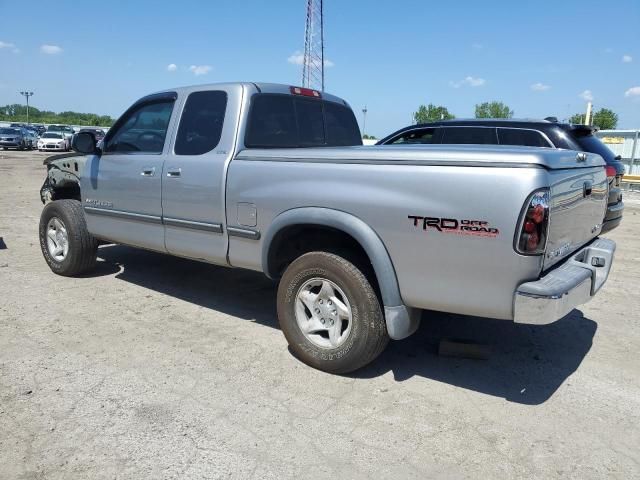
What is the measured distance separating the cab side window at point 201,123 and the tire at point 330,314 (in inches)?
52.7

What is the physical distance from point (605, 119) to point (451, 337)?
208 ft

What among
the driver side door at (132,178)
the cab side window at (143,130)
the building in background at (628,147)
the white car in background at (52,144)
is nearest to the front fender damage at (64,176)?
the driver side door at (132,178)

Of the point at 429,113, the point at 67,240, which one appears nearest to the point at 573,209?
the point at 67,240

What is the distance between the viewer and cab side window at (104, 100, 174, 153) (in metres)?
4.73

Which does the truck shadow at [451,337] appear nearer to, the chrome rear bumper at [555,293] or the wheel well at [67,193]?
the chrome rear bumper at [555,293]

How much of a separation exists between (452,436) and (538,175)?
4.83ft

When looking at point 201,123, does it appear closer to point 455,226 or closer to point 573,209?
point 455,226

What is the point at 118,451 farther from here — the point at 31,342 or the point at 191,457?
the point at 31,342

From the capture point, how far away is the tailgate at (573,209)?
9.60ft

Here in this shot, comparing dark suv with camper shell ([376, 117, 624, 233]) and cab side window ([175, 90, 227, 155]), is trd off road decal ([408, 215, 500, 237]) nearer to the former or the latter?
cab side window ([175, 90, 227, 155])

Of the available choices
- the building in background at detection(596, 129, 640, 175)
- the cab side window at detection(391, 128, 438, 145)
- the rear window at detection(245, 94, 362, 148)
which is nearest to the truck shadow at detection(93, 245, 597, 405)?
the rear window at detection(245, 94, 362, 148)

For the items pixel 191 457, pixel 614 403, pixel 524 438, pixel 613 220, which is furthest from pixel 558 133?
pixel 191 457

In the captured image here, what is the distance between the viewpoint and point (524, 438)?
9.49 feet

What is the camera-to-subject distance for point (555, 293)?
2.75 metres
